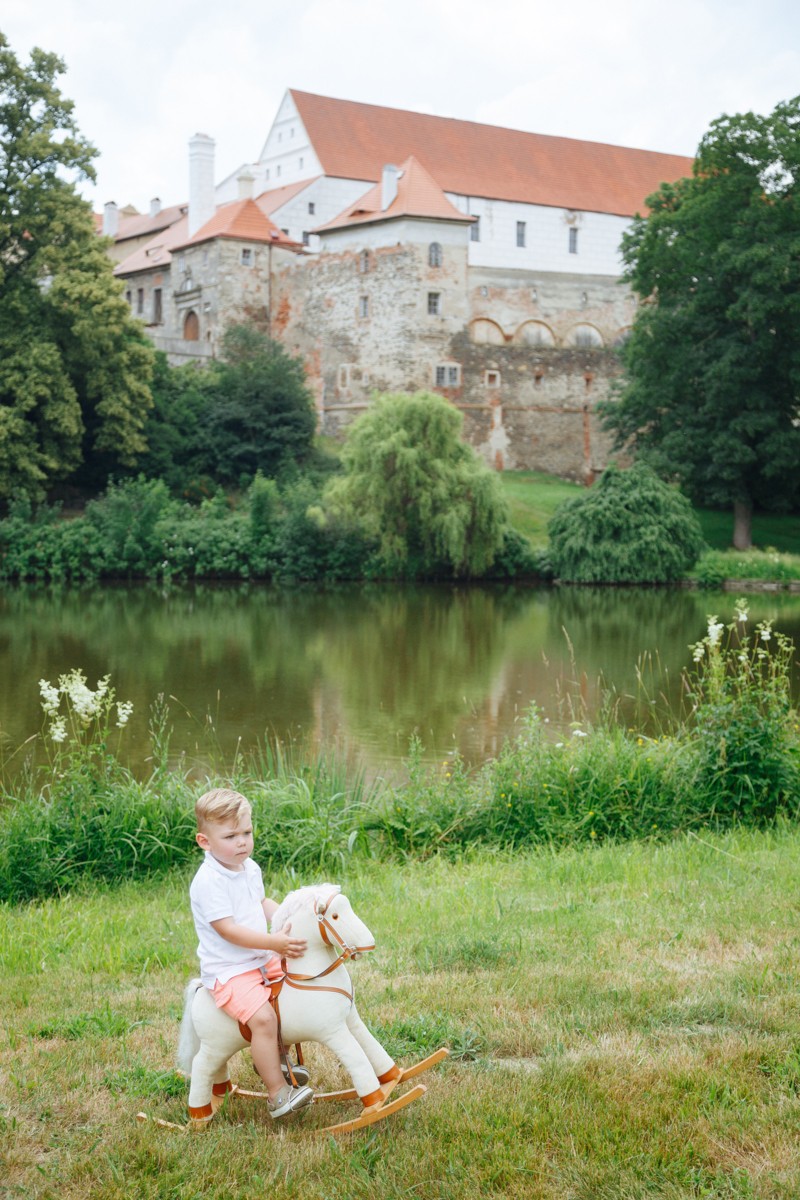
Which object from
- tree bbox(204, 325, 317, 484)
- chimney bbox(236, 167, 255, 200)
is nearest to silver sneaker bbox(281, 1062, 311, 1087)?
A: tree bbox(204, 325, 317, 484)

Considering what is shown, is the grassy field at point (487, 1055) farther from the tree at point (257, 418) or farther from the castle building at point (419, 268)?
the castle building at point (419, 268)

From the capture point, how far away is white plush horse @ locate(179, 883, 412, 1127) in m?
3.02

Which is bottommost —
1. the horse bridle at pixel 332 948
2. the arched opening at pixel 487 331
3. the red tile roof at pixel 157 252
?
the horse bridle at pixel 332 948

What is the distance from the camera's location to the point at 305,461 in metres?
39.7

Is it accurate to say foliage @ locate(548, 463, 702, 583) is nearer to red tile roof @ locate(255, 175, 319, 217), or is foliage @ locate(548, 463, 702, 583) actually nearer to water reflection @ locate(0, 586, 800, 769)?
water reflection @ locate(0, 586, 800, 769)

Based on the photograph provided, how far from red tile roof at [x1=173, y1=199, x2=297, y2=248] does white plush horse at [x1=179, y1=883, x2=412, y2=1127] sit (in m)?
45.8

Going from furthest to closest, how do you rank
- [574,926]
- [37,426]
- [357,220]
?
[357,220] → [37,426] → [574,926]

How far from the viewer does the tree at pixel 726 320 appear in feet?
105

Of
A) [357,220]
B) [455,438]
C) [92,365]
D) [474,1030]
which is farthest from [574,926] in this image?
[357,220]

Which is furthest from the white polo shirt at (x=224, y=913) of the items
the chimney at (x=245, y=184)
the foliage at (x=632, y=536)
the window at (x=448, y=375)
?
the chimney at (x=245, y=184)

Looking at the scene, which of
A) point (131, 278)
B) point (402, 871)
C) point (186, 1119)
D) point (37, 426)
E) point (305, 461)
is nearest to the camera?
point (186, 1119)

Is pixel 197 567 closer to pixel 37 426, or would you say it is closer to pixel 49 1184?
pixel 37 426

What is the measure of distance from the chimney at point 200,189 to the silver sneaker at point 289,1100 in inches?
1928

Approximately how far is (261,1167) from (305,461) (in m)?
37.4
